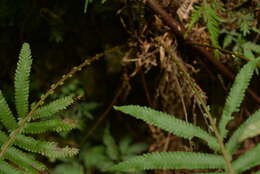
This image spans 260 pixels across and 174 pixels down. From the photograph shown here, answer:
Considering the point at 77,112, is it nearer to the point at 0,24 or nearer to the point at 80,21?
the point at 80,21

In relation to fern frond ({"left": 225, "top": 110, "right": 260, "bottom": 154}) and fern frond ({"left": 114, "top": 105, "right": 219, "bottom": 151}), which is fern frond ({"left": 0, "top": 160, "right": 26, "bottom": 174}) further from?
fern frond ({"left": 225, "top": 110, "right": 260, "bottom": 154})

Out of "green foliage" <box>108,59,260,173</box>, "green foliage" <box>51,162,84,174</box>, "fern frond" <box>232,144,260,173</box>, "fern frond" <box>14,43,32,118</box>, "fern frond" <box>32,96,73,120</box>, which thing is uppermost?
"fern frond" <box>14,43,32,118</box>

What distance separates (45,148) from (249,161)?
65cm

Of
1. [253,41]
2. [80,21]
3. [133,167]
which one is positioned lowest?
[133,167]

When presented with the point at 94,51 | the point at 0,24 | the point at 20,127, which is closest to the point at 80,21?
the point at 94,51

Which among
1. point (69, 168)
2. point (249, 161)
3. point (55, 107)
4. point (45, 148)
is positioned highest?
point (55, 107)

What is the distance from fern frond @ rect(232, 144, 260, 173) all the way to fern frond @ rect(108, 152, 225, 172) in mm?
43

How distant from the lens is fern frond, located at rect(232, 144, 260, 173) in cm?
96

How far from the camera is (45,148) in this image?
1147 millimetres

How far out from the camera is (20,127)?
3.96 feet

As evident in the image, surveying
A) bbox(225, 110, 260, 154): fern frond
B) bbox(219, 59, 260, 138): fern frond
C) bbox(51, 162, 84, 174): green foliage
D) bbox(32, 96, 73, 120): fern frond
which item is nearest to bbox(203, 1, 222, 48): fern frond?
bbox(219, 59, 260, 138): fern frond

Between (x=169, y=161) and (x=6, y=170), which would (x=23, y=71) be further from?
(x=169, y=161)

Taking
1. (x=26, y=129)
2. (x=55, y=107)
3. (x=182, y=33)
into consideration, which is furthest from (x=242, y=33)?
(x=26, y=129)

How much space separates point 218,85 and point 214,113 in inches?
6.8
